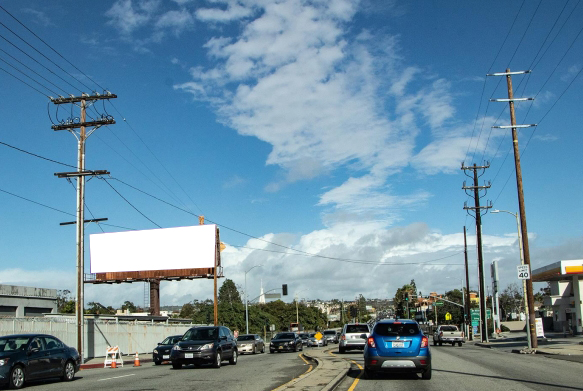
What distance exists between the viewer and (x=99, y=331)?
38938 mm

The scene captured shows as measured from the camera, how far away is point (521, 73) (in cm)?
3597

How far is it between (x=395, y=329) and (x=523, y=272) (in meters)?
20.3

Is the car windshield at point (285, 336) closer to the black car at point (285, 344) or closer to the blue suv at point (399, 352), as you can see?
the black car at point (285, 344)

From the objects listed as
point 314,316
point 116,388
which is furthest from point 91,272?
point 314,316

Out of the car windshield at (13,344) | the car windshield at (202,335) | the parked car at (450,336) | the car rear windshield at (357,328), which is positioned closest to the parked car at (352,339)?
the car rear windshield at (357,328)

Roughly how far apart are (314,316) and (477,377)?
133 meters

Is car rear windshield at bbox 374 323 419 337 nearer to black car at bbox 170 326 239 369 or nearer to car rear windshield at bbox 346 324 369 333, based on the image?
black car at bbox 170 326 239 369

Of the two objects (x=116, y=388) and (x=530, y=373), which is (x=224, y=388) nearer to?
(x=116, y=388)

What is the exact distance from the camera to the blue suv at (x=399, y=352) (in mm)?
15805

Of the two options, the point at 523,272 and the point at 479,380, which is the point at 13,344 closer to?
the point at 479,380

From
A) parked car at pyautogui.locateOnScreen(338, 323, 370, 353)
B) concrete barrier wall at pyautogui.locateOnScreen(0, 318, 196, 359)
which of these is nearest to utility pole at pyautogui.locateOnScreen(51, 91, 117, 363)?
concrete barrier wall at pyautogui.locateOnScreen(0, 318, 196, 359)

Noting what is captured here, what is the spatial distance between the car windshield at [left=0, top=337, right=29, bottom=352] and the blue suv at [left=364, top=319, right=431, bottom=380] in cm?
996

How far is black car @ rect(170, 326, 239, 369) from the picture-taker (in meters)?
22.5

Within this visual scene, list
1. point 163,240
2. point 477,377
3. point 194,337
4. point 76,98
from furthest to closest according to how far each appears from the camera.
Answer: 1. point 163,240
2. point 76,98
3. point 194,337
4. point 477,377
